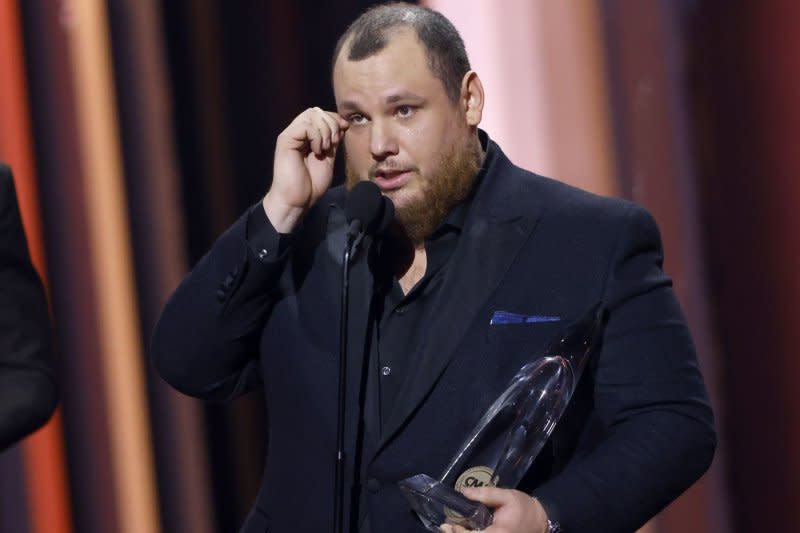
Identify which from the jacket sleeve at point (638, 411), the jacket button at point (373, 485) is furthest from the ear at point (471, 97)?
the jacket button at point (373, 485)

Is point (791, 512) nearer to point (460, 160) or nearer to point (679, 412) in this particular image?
point (679, 412)

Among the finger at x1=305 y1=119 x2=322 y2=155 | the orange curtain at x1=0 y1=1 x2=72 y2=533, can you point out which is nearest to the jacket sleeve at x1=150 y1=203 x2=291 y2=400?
the finger at x1=305 y1=119 x2=322 y2=155

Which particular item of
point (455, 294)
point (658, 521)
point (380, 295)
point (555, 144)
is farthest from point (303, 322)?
point (658, 521)

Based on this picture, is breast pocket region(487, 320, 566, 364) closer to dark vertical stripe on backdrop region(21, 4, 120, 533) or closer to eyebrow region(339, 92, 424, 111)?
eyebrow region(339, 92, 424, 111)

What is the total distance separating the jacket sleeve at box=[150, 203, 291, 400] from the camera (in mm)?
2125

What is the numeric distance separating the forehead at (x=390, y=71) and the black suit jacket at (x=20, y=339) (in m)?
0.79

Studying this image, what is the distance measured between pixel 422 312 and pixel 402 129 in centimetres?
35

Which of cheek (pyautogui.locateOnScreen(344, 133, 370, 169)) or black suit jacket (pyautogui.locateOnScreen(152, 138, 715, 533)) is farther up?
cheek (pyautogui.locateOnScreen(344, 133, 370, 169))

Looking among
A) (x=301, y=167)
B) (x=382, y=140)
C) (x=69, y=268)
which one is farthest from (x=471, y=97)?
(x=69, y=268)

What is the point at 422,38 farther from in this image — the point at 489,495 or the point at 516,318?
the point at 489,495

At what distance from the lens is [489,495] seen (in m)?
1.69

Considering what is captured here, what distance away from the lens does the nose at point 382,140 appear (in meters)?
2.12

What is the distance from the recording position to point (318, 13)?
3.11 m

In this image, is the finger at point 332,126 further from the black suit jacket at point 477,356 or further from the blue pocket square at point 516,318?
the blue pocket square at point 516,318
